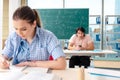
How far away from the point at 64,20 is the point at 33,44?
4.30 m

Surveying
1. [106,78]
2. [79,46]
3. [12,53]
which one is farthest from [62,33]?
[106,78]

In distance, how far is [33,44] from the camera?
1907mm

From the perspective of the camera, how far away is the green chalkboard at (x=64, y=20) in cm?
607

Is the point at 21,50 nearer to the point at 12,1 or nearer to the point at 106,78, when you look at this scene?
the point at 106,78

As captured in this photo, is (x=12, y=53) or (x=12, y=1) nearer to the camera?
(x=12, y=53)

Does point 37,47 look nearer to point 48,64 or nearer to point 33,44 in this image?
point 33,44

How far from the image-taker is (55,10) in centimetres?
619

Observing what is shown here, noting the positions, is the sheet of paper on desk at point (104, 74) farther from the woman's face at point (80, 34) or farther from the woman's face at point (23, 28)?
the woman's face at point (80, 34)

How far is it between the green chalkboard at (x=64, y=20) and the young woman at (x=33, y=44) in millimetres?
4072

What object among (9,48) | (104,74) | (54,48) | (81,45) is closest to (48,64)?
(54,48)

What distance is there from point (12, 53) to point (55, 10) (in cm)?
426

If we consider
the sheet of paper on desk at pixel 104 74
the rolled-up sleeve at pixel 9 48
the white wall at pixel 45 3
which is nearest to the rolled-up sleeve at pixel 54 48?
the rolled-up sleeve at pixel 9 48

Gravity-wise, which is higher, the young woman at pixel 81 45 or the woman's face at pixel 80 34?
the woman's face at pixel 80 34

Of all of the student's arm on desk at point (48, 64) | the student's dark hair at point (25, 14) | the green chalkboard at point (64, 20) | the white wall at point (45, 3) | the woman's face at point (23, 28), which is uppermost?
the white wall at point (45, 3)
